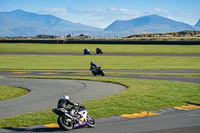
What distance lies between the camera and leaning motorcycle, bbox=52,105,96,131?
42.0 ft

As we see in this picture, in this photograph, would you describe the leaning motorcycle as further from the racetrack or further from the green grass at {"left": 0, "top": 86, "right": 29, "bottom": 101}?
the green grass at {"left": 0, "top": 86, "right": 29, "bottom": 101}

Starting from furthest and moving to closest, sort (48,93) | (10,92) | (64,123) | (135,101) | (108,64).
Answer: (108,64), (10,92), (48,93), (135,101), (64,123)

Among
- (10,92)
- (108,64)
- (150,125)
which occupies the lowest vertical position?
(108,64)

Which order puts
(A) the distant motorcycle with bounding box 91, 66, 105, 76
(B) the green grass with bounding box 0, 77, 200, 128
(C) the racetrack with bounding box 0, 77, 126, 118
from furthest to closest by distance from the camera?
1. (A) the distant motorcycle with bounding box 91, 66, 105, 76
2. (C) the racetrack with bounding box 0, 77, 126, 118
3. (B) the green grass with bounding box 0, 77, 200, 128

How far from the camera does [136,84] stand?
26641mm

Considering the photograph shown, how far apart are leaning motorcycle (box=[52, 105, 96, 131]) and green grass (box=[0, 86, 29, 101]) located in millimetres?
9053

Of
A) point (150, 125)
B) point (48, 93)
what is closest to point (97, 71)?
point (48, 93)

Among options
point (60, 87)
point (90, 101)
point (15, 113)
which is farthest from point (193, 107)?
point (60, 87)

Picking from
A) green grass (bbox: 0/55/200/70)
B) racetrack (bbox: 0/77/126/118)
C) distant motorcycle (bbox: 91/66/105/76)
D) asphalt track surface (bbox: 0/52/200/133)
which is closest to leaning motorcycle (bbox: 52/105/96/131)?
asphalt track surface (bbox: 0/52/200/133)

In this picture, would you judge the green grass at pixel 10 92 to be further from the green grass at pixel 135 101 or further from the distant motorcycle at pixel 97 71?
the distant motorcycle at pixel 97 71

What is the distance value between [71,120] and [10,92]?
39.1ft

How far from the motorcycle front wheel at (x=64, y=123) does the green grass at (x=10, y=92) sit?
9210 millimetres

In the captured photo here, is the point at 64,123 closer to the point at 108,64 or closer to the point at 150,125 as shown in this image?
the point at 150,125

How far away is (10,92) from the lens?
23.9 m
